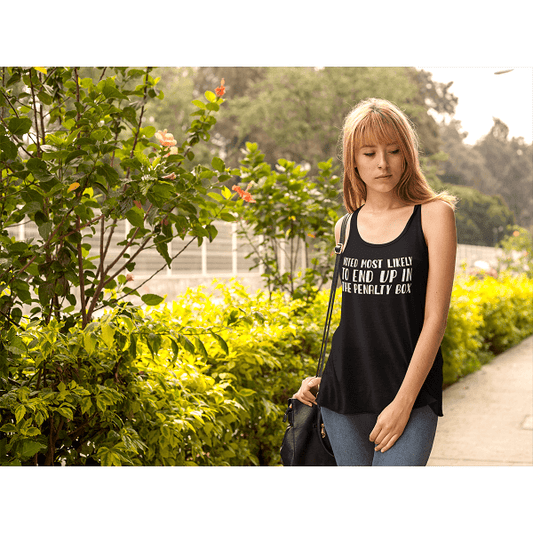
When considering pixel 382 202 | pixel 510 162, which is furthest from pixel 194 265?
pixel 510 162

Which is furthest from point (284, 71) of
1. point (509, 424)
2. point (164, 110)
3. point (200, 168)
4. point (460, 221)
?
point (200, 168)

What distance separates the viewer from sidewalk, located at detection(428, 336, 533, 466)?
4.51 metres

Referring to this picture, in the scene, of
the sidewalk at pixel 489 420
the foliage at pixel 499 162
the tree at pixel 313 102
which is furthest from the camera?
the foliage at pixel 499 162

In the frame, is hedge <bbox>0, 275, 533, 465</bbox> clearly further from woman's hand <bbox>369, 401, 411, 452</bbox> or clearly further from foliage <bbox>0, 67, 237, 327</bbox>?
woman's hand <bbox>369, 401, 411, 452</bbox>

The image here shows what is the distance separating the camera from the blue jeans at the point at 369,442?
5.82 feet

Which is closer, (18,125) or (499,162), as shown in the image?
(18,125)

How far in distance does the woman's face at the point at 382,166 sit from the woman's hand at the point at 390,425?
2.25ft

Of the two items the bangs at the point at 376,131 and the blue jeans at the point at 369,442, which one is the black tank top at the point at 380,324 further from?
the bangs at the point at 376,131

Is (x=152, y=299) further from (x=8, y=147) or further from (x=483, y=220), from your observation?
(x=483, y=220)

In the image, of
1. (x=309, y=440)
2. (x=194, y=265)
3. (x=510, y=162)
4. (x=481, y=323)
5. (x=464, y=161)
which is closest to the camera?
(x=309, y=440)

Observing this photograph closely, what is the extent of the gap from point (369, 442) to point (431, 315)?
452 mm

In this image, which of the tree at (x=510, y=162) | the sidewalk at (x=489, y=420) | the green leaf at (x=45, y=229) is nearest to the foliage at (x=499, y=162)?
the tree at (x=510, y=162)

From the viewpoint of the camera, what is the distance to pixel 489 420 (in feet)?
18.0
